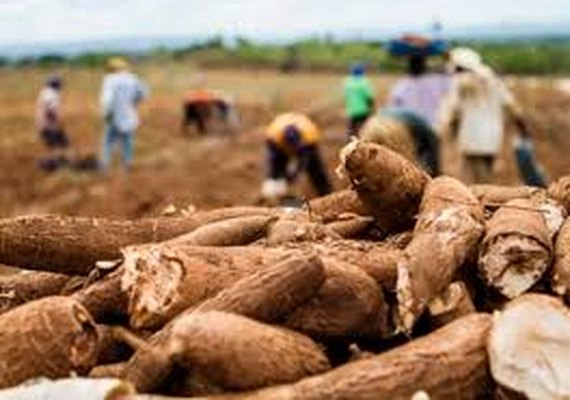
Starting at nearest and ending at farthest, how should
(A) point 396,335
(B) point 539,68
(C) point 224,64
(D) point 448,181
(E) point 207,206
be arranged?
(A) point 396,335 < (D) point 448,181 < (E) point 207,206 < (B) point 539,68 < (C) point 224,64

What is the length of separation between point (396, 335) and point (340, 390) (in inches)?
→ 15.5

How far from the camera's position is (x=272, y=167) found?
9.73 metres

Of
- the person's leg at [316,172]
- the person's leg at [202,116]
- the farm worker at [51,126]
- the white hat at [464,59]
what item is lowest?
the person's leg at [202,116]

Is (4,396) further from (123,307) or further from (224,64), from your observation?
(224,64)

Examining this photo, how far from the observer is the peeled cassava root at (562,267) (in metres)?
3.39

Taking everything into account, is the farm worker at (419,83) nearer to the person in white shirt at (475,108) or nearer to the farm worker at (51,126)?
the person in white shirt at (475,108)

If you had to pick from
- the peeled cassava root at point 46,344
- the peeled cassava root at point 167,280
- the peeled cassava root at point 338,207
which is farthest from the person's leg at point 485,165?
the peeled cassava root at point 46,344

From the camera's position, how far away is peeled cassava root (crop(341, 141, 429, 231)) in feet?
12.3

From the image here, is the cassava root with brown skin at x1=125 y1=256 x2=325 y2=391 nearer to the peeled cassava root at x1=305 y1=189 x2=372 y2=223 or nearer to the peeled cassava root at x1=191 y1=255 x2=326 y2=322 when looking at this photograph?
the peeled cassava root at x1=191 y1=255 x2=326 y2=322

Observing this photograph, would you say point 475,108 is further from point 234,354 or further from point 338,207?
point 234,354

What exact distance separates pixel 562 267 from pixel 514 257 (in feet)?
0.42

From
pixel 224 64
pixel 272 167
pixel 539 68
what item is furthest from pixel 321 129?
pixel 224 64

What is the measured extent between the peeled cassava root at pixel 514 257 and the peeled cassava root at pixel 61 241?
106 cm

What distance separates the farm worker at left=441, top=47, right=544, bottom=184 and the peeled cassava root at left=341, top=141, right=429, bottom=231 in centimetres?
481
